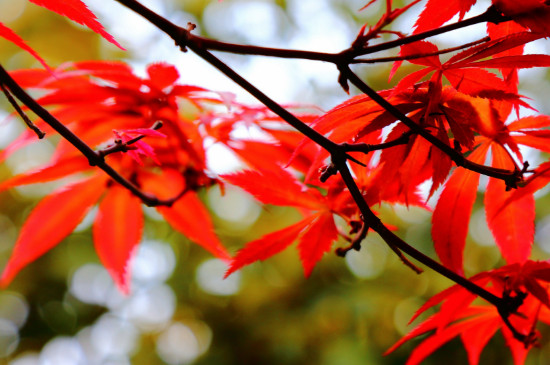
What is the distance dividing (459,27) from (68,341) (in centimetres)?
289

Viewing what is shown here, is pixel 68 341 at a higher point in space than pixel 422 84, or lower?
higher

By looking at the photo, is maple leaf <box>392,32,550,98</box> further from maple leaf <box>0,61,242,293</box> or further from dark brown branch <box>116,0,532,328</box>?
maple leaf <box>0,61,242,293</box>

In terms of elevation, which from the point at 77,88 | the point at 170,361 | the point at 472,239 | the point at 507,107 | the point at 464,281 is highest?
the point at 472,239

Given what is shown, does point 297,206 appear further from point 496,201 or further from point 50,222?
point 50,222

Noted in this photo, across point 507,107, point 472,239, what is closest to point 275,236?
point 507,107

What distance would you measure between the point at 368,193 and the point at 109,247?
1.00 feet

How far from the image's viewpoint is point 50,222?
51 centimetres

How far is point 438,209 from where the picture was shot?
0.38m

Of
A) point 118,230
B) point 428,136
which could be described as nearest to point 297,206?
point 428,136

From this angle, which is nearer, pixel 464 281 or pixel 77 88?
pixel 464 281

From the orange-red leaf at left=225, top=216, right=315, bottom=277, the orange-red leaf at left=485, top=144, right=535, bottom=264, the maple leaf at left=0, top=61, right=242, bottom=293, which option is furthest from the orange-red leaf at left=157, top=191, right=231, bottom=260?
the orange-red leaf at left=485, top=144, right=535, bottom=264

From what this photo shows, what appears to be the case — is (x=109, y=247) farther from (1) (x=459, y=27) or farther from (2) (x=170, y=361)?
(2) (x=170, y=361)

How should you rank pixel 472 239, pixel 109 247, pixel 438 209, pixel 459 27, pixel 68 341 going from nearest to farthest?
1. pixel 459 27
2. pixel 438 209
3. pixel 109 247
4. pixel 472 239
5. pixel 68 341

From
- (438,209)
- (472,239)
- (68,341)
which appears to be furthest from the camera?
(68,341)
